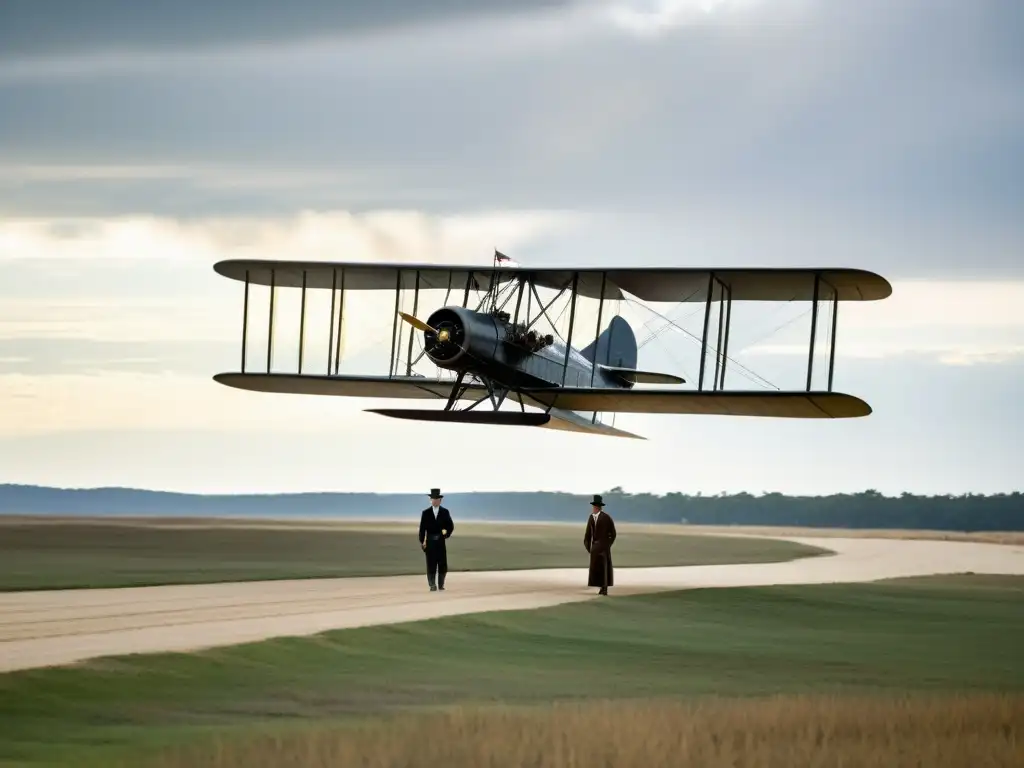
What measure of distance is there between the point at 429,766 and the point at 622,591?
17.1m

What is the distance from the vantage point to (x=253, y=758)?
38.8ft

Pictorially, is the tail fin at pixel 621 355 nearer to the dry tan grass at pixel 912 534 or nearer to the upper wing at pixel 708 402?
the upper wing at pixel 708 402

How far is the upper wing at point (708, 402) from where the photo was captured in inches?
1201

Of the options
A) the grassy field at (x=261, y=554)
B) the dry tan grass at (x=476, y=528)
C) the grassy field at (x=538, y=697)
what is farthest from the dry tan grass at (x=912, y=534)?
the grassy field at (x=538, y=697)

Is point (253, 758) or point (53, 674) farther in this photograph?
point (53, 674)

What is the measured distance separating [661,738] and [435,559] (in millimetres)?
14505

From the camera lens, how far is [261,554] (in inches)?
1651

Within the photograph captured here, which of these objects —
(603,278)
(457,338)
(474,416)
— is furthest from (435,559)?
(603,278)

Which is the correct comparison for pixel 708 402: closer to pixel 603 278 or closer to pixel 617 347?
pixel 603 278

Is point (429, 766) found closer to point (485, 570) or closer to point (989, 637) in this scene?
A: point (989, 637)

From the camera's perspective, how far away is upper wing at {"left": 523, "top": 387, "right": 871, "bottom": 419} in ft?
100

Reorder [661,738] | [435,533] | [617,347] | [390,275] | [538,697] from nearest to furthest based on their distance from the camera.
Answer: [661,738], [538,697], [435,533], [390,275], [617,347]

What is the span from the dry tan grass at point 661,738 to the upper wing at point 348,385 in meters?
20.7

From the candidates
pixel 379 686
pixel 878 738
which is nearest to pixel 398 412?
pixel 379 686
